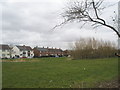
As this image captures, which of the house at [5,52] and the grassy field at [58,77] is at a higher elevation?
the house at [5,52]

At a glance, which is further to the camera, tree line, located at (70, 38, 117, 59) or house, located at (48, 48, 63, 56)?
house, located at (48, 48, 63, 56)

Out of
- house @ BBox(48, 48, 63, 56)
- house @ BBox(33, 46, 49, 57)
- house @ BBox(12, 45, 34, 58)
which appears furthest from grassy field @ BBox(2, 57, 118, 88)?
house @ BBox(48, 48, 63, 56)

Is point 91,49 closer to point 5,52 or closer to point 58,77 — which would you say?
point 58,77

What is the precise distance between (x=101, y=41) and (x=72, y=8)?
225ft

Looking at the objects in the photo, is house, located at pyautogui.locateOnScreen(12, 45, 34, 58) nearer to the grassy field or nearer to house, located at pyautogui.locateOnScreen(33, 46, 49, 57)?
house, located at pyautogui.locateOnScreen(33, 46, 49, 57)

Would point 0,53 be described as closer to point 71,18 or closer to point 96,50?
point 96,50

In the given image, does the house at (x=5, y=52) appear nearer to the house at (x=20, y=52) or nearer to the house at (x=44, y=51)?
the house at (x=20, y=52)

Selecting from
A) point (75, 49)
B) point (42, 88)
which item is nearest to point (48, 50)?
point (75, 49)

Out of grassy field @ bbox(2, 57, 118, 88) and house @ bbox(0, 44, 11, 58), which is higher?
house @ bbox(0, 44, 11, 58)

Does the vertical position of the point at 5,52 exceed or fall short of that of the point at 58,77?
it exceeds it

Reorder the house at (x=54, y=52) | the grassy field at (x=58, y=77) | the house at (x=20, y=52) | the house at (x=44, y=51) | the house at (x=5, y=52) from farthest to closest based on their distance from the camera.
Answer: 1. the house at (x=54, y=52)
2. the house at (x=44, y=51)
3. the house at (x=20, y=52)
4. the house at (x=5, y=52)
5. the grassy field at (x=58, y=77)

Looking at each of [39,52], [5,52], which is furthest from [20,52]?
[39,52]

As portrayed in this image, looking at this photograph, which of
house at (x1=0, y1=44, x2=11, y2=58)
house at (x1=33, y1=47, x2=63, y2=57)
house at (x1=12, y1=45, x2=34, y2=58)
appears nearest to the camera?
house at (x1=0, y1=44, x2=11, y2=58)

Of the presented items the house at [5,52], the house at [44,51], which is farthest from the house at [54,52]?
the house at [5,52]
